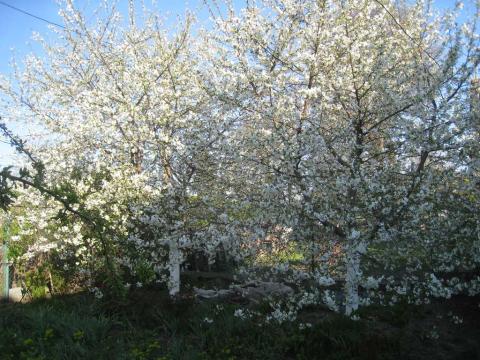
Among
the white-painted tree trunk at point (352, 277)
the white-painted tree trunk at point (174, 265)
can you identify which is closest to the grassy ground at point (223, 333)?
the white-painted tree trunk at point (352, 277)

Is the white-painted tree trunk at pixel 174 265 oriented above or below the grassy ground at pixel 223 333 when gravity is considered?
above

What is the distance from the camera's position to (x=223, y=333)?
226 inches

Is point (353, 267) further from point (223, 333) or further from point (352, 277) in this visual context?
point (223, 333)

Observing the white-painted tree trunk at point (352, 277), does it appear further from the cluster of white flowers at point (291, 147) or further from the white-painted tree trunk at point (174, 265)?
the white-painted tree trunk at point (174, 265)

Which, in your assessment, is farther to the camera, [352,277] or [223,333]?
[223,333]

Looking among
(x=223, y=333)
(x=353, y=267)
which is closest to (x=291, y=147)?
(x=353, y=267)

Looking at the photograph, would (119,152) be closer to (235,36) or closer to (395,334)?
(235,36)

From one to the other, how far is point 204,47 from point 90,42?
8.06 feet

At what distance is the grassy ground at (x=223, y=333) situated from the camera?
5.12 m

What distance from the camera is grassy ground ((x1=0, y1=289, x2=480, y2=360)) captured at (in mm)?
5117

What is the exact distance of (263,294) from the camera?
791 centimetres

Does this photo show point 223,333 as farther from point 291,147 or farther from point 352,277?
point 291,147

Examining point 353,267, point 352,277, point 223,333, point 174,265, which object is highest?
point 174,265

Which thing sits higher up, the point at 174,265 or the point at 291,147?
the point at 291,147
